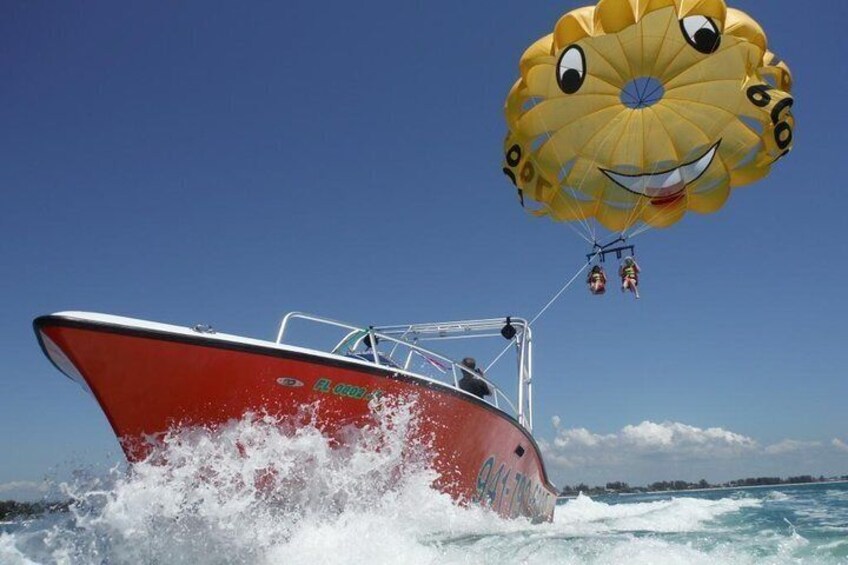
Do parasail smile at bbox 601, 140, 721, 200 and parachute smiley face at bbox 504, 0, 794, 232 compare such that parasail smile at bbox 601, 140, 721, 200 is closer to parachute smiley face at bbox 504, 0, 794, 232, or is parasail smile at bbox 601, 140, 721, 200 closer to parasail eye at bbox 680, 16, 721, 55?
parachute smiley face at bbox 504, 0, 794, 232

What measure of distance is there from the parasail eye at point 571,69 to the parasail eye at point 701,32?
1466 mm

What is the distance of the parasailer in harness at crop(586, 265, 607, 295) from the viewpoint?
10.1 metres

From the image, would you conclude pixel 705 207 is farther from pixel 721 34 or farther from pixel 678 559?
pixel 678 559

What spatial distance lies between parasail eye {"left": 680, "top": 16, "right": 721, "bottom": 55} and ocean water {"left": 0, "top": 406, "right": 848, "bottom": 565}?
6707 mm

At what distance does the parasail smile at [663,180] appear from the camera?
10.3m

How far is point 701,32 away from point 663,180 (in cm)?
242

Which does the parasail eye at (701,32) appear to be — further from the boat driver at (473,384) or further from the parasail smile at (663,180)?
the boat driver at (473,384)

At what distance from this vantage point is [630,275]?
9969 mm

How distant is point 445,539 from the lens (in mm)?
5742

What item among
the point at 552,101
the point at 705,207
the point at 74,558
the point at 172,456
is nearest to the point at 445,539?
the point at 172,456

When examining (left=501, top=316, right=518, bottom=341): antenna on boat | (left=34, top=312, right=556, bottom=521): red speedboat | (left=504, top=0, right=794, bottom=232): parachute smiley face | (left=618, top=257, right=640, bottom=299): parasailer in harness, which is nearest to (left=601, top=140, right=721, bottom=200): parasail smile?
(left=504, top=0, right=794, bottom=232): parachute smiley face

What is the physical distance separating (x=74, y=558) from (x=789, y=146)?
1051cm

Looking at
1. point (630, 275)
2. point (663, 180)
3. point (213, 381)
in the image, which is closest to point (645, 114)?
point (663, 180)

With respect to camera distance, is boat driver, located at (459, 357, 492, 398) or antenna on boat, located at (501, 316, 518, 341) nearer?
boat driver, located at (459, 357, 492, 398)
